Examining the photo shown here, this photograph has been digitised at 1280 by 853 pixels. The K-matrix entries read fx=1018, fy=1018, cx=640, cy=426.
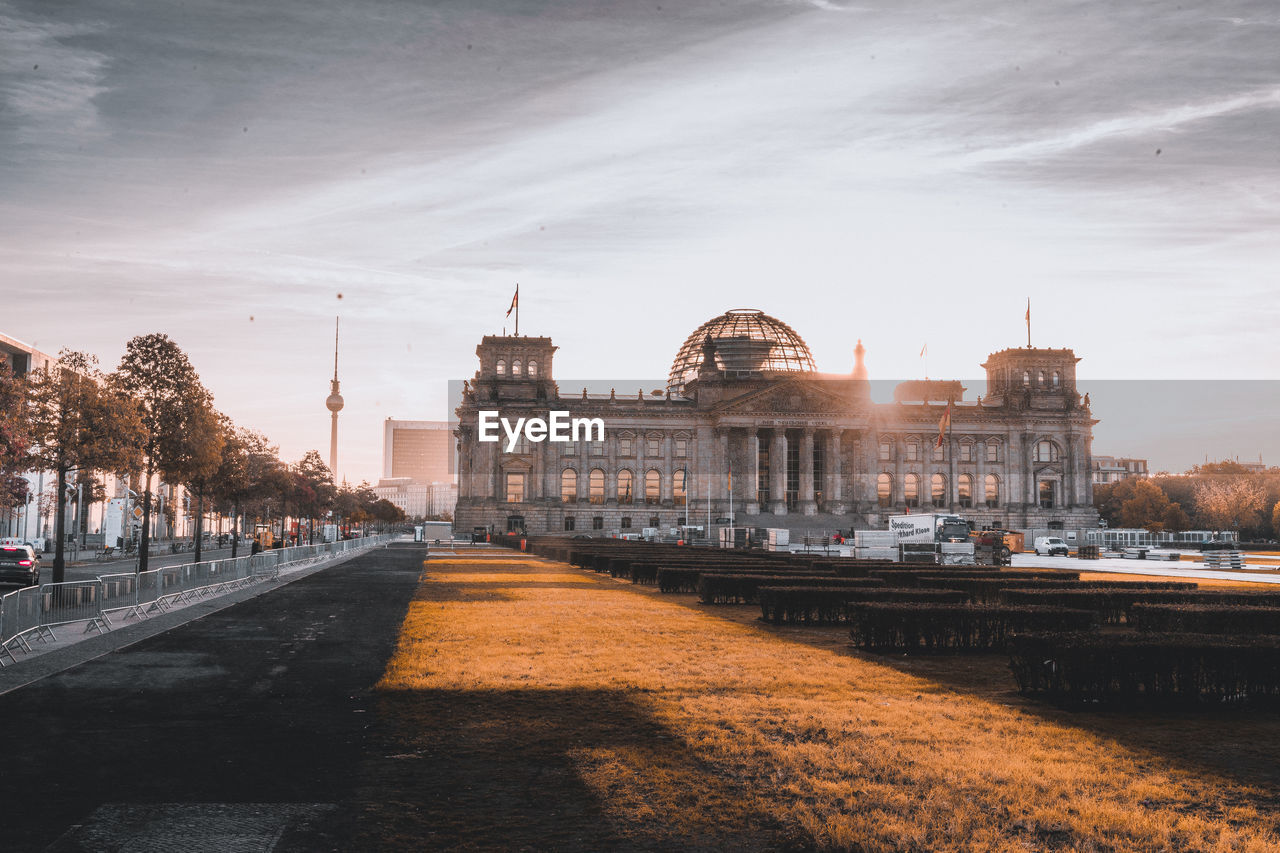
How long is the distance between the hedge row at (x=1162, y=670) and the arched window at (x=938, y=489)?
128 metres

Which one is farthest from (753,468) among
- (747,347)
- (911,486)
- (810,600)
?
(810,600)

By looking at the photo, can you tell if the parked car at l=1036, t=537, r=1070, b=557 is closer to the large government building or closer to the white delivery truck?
the white delivery truck

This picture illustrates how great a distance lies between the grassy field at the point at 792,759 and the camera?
29.9 feet

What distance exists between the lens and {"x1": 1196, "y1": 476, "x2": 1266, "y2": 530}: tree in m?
130

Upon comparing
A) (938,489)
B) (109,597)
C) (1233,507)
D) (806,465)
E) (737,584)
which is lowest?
(109,597)

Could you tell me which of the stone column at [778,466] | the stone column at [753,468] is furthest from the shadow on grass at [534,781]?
the stone column at [778,466]

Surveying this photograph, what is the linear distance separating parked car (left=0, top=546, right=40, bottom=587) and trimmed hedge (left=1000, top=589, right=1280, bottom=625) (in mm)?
37061

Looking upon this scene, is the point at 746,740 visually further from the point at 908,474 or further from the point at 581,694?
the point at 908,474

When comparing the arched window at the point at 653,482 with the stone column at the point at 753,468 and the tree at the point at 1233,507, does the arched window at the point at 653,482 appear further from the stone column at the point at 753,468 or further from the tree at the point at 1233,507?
the tree at the point at 1233,507

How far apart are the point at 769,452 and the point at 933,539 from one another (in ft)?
202

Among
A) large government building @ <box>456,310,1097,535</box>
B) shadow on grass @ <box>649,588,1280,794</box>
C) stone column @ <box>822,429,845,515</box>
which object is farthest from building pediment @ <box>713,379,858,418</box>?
shadow on grass @ <box>649,588,1280,794</box>

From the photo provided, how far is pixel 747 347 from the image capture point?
145500 mm

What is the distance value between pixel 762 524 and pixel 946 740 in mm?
109552

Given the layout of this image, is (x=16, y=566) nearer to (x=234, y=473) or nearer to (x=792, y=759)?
(x=234, y=473)
